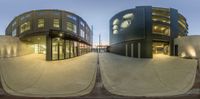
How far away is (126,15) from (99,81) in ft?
69.6

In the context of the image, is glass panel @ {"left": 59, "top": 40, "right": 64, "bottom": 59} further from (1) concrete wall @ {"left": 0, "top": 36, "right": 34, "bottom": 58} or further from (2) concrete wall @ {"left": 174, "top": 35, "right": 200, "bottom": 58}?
(2) concrete wall @ {"left": 174, "top": 35, "right": 200, "bottom": 58}

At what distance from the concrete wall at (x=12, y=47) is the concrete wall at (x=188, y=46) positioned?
65.3 ft

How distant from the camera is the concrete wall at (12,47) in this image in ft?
60.7

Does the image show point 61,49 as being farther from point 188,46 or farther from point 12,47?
point 188,46

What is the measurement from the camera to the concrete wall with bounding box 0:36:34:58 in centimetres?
1851

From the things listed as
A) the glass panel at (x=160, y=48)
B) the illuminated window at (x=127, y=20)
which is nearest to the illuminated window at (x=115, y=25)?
the illuminated window at (x=127, y=20)

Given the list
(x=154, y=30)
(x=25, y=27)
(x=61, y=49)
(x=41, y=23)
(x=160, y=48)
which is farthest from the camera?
(x=154, y=30)

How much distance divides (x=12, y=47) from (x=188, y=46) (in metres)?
23.3

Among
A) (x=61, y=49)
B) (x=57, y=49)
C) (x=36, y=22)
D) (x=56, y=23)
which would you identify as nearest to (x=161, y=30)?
(x=61, y=49)

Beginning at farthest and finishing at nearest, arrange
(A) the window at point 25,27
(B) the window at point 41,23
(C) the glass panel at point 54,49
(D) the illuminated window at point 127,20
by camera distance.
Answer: (D) the illuminated window at point 127,20
(C) the glass panel at point 54,49
(B) the window at point 41,23
(A) the window at point 25,27

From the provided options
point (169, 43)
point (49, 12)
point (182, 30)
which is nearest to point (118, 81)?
point (49, 12)

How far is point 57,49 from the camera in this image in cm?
2000

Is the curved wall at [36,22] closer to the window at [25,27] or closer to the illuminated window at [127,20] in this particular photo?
the window at [25,27]

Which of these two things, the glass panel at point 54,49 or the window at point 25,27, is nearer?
the window at point 25,27
